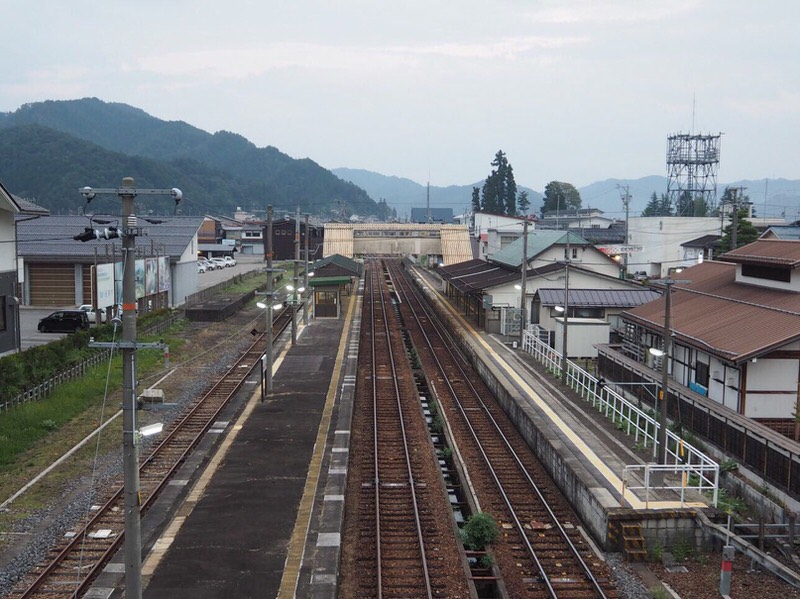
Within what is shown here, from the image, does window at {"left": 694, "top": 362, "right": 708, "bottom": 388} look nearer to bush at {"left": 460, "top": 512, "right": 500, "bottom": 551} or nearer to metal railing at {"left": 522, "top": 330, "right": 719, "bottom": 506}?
metal railing at {"left": 522, "top": 330, "right": 719, "bottom": 506}

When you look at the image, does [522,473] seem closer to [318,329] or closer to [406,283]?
[318,329]

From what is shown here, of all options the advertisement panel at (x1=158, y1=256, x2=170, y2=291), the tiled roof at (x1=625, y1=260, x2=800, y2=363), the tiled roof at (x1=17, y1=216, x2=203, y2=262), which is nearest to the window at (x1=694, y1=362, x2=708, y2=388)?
the tiled roof at (x1=625, y1=260, x2=800, y2=363)

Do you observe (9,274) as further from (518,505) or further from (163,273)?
(518,505)

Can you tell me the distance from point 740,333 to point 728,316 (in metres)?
1.95

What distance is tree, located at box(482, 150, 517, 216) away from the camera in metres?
101

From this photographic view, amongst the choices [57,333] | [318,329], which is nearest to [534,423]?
[318,329]

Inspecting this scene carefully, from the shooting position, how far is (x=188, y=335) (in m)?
32.1

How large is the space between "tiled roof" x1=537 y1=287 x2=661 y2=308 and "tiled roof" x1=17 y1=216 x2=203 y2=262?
17219 millimetres

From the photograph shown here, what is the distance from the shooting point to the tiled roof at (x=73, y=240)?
36.1 metres

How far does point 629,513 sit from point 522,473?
4.03 m

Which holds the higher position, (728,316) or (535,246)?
(535,246)

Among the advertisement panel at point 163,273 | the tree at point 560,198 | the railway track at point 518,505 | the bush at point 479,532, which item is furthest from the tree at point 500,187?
the bush at point 479,532

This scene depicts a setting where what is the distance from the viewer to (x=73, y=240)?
119ft

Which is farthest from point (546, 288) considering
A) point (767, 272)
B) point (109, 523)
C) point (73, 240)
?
point (73, 240)
